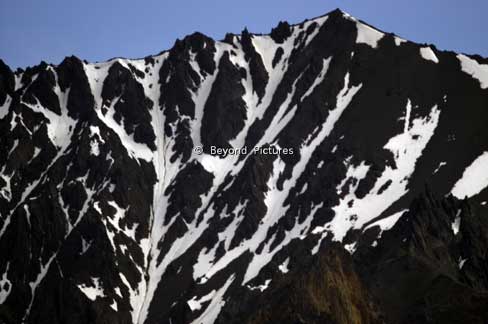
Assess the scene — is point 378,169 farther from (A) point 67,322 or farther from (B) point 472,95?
(A) point 67,322

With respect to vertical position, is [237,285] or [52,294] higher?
[52,294]

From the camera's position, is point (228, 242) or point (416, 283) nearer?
point (416, 283)

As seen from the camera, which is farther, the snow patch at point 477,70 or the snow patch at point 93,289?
the snow patch at point 477,70

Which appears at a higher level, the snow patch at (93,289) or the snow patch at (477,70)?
the snow patch at (477,70)

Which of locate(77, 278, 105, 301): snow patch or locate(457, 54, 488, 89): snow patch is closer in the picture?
locate(77, 278, 105, 301): snow patch

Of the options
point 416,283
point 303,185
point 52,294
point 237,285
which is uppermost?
point 303,185

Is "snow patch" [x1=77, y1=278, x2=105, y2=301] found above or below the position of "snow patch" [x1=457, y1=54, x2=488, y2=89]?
below

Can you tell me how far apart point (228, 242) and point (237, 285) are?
23.6 meters

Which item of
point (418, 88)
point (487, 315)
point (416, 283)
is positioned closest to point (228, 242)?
point (418, 88)

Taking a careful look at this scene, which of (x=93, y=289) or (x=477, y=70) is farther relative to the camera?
(x=477, y=70)

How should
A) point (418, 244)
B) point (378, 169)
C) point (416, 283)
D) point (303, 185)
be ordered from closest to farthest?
point (416, 283), point (418, 244), point (378, 169), point (303, 185)

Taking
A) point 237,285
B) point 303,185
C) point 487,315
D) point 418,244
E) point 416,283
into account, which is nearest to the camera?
point 487,315

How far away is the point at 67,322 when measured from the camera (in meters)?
184

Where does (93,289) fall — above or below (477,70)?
below
